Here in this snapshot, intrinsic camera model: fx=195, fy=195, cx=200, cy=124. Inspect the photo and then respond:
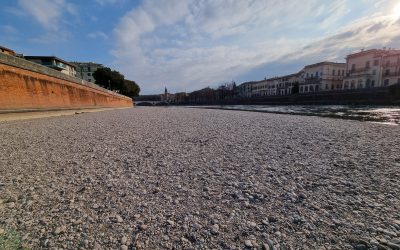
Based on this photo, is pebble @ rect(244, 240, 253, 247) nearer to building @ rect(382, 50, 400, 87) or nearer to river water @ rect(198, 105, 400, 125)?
river water @ rect(198, 105, 400, 125)

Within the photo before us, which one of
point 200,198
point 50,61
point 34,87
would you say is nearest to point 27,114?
point 34,87

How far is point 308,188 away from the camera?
289 cm

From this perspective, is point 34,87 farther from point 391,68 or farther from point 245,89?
point 245,89

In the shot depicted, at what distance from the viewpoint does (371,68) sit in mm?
45656

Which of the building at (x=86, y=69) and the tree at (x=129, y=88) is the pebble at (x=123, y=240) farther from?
the building at (x=86, y=69)

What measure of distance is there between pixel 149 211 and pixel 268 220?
1366mm

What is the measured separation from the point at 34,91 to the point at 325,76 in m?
65.9

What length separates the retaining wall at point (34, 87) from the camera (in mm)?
9758

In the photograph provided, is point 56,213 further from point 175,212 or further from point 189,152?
point 189,152

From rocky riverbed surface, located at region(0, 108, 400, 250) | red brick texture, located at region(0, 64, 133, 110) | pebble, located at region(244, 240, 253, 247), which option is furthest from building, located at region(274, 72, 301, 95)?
pebble, located at region(244, 240, 253, 247)

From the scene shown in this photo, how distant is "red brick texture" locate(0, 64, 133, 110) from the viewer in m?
9.70

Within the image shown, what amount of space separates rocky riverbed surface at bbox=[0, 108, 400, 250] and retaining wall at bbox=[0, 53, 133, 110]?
7.48m

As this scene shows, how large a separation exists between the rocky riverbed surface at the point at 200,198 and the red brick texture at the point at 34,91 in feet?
24.2

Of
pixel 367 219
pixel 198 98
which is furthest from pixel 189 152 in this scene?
pixel 198 98
